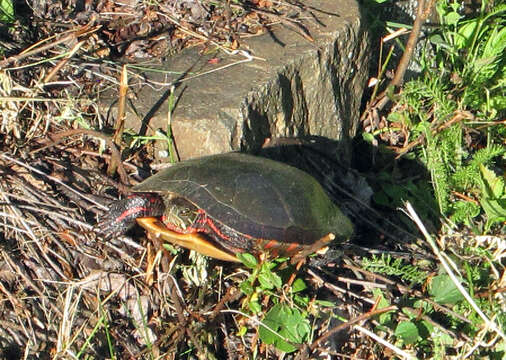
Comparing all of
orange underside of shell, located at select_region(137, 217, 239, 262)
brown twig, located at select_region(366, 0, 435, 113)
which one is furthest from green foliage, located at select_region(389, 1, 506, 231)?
orange underside of shell, located at select_region(137, 217, 239, 262)

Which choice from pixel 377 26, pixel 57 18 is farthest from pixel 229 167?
pixel 377 26

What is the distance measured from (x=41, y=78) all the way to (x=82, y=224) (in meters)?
0.73

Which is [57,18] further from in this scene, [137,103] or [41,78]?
[137,103]

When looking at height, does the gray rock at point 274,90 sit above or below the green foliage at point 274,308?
above

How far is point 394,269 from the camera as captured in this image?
2.66 meters

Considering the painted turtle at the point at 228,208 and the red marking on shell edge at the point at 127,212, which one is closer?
the painted turtle at the point at 228,208

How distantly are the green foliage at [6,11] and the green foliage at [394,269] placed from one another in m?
1.94

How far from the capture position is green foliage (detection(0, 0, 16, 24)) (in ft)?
10.3

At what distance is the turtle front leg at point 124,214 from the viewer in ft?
8.24

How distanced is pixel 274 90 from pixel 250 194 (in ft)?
2.33

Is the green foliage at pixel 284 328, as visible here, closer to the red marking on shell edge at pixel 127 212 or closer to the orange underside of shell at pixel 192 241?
the orange underside of shell at pixel 192 241

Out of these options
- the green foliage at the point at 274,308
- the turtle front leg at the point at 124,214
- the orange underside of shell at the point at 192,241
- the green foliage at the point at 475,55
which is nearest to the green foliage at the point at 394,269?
the green foliage at the point at 274,308

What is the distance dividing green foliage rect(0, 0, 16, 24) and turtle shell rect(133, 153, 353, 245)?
1191 mm

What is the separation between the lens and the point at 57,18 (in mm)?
3295
